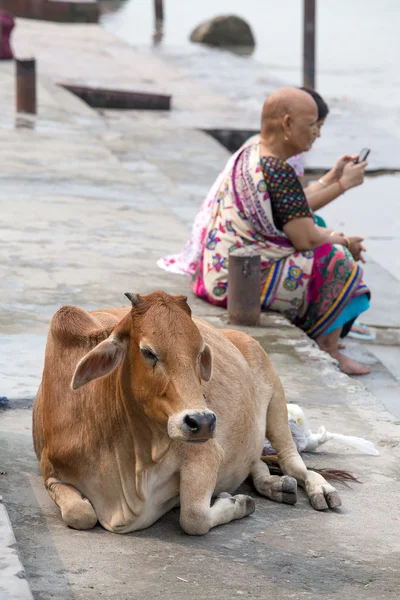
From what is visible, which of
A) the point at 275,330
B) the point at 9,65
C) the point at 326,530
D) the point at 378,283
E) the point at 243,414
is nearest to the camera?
the point at 326,530

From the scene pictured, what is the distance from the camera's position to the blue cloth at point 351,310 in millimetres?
7273

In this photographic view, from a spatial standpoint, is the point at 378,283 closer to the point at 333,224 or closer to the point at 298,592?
the point at 333,224

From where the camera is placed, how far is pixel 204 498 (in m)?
4.30

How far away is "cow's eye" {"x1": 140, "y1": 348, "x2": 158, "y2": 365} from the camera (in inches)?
155

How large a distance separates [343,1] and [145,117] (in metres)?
28.9

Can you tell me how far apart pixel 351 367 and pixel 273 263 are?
77cm

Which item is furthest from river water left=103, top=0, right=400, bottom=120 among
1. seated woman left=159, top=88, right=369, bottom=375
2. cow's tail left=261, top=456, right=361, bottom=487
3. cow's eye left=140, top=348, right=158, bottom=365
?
cow's eye left=140, top=348, right=158, bottom=365

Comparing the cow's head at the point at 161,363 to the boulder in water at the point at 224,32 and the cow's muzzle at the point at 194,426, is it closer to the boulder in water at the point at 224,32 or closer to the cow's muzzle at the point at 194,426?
the cow's muzzle at the point at 194,426

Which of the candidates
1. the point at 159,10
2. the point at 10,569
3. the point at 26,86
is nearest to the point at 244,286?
the point at 10,569

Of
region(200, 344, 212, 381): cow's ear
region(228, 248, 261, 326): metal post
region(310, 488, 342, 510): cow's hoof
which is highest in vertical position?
region(200, 344, 212, 381): cow's ear

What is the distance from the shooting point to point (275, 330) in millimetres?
7105

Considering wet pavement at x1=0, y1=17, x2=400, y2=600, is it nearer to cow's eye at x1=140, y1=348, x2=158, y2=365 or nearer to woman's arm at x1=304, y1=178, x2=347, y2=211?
cow's eye at x1=140, y1=348, x2=158, y2=365

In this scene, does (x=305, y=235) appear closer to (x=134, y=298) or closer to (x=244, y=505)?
(x=244, y=505)

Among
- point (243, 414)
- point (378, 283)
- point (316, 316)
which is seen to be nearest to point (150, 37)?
point (378, 283)
